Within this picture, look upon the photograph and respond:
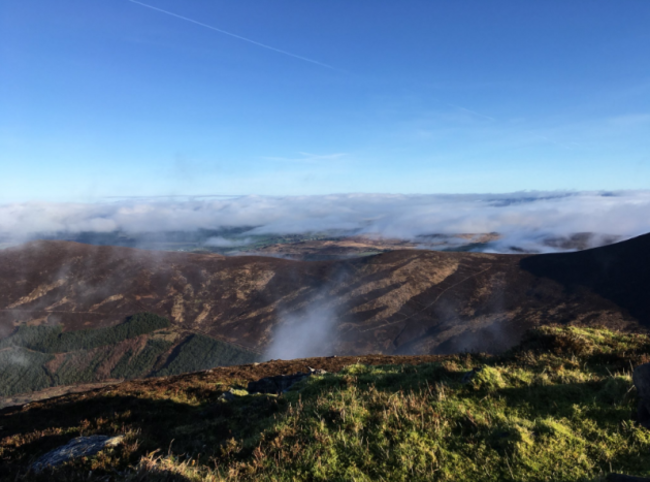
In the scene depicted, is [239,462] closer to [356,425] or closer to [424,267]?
[356,425]

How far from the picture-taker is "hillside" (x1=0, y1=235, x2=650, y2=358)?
12038cm

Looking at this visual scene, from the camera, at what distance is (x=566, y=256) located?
514 ft

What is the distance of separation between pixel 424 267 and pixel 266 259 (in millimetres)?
80279

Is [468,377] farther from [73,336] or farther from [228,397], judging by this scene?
[73,336]

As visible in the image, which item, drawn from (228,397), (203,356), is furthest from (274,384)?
(203,356)

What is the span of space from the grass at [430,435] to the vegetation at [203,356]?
115527 millimetres

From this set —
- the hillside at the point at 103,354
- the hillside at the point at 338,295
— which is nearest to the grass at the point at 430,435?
the hillside at the point at 338,295

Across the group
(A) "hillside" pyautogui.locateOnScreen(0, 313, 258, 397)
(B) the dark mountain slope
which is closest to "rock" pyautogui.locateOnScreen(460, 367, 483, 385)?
(A) "hillside" pyautogui.locateOnScreen(0, 313, 258, 397)

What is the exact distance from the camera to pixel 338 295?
15500 centimetres

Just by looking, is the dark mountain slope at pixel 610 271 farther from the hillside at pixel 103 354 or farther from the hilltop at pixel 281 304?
the hillside at pixel 103 354

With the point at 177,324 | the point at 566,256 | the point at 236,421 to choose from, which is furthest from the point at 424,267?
the point at 236,421

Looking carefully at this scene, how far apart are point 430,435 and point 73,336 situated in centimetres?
16123

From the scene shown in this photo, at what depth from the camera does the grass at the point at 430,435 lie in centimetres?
696

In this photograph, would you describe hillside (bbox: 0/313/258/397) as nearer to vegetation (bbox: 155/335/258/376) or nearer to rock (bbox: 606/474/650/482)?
vegetation (bbox: 155/335/258/376)
